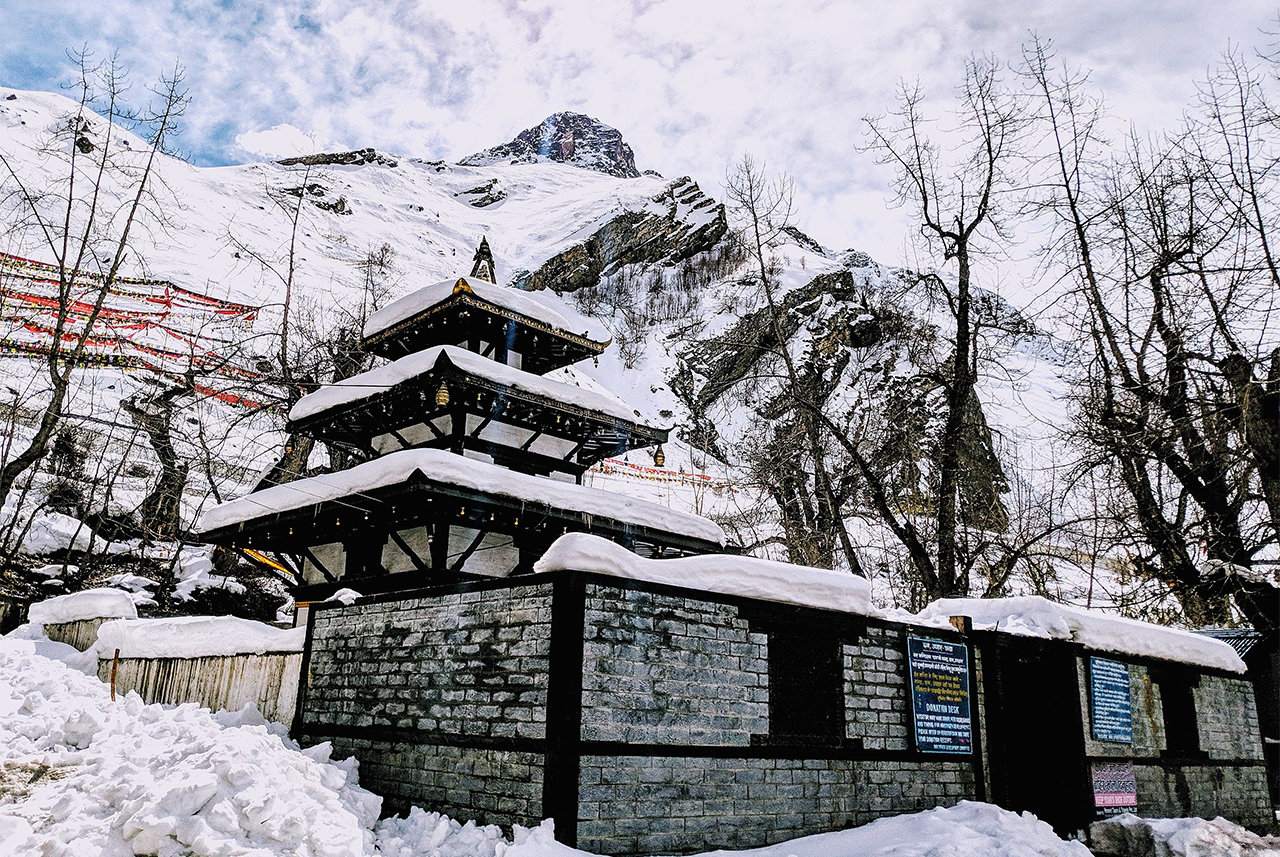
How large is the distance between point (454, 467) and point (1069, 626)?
8319mm

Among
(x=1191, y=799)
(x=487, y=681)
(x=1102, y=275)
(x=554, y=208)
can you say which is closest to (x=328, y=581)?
(x=487, y=681)

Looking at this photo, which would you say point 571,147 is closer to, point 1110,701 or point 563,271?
point 563,271

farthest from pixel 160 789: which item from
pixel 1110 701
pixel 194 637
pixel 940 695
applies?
pixel 1110 701

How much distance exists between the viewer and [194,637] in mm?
10570

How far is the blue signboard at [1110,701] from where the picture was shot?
34.3 feet

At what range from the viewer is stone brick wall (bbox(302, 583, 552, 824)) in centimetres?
705

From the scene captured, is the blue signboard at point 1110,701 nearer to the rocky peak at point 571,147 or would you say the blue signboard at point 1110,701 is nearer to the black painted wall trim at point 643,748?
the black painted wall trim at point 643,748

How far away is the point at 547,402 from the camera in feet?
44.5

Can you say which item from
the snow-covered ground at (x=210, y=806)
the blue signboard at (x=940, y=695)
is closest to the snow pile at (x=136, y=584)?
the snow-covered ground at (x=210, y=806)

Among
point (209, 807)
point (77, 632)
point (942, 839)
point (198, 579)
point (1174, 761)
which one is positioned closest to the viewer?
point (209, 807)

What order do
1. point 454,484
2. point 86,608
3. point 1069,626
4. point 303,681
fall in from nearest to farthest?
point 303,681
point 1069,626
point 454,484
point 86,608

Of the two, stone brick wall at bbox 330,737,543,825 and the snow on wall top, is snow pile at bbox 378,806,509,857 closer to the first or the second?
stone brick wall at bbox 330,737,543,825

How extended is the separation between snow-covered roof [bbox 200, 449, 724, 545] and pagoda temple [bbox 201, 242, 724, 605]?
22 millimetres

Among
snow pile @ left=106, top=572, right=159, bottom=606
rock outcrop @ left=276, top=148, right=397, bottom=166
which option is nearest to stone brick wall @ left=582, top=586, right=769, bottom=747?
snow pile @ left=106, top=572, right=159, bottom=606
